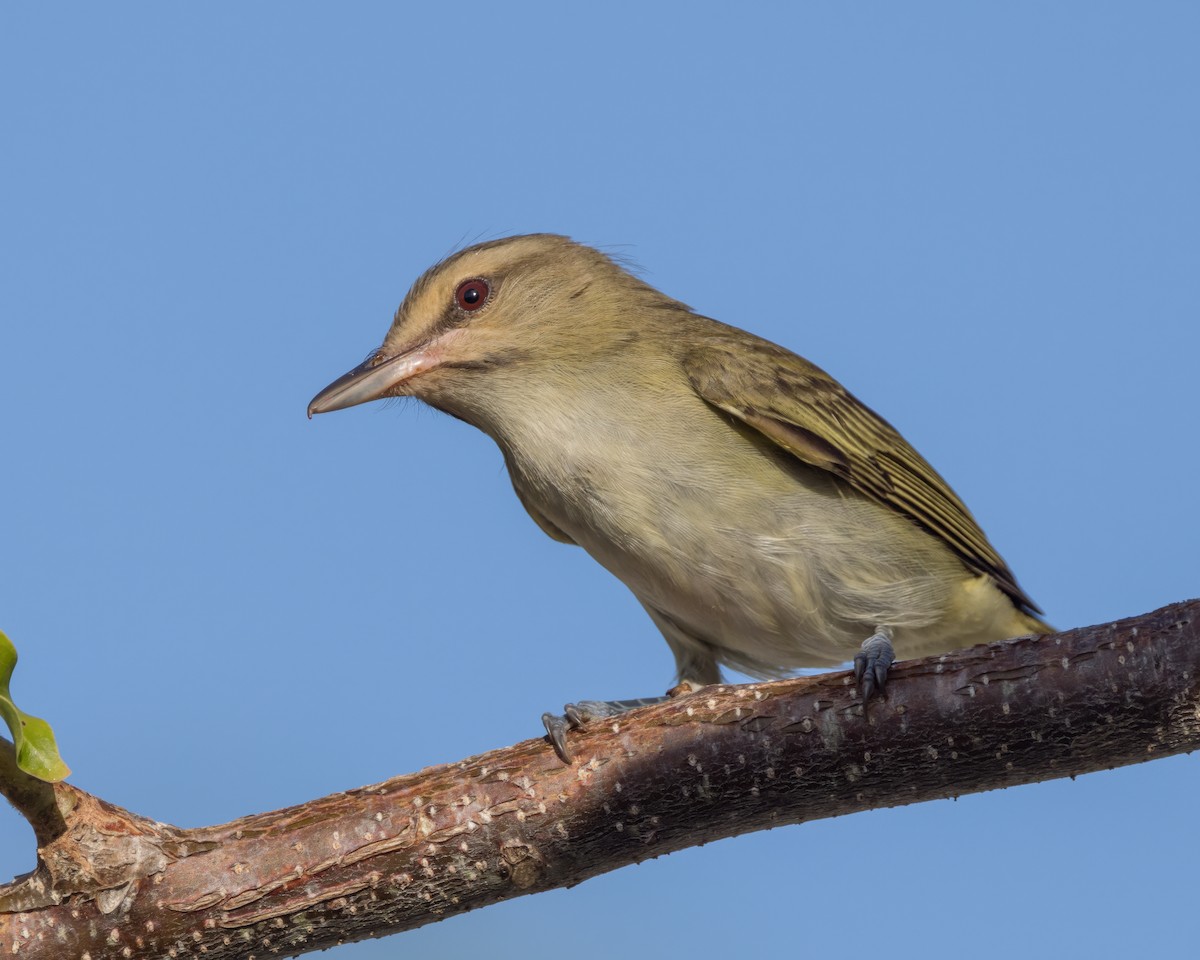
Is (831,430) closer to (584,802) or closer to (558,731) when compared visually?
(558,731)

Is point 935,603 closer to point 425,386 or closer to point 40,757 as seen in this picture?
point 425,386

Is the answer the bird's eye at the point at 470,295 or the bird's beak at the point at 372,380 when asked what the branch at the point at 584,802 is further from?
the bird's eye at the point at 470,295

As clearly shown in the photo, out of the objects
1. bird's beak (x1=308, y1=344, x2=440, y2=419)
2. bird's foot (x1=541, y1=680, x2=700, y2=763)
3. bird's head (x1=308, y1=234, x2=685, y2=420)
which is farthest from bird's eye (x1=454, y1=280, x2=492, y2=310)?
bird's foot (x1=541, y1=680, x2=700, y2=763)

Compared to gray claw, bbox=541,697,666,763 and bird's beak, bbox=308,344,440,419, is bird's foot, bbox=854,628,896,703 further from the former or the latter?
bird's beak, bbox=308,344,440,419

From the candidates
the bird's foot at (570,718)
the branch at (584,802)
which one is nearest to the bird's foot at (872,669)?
the branch at (584,802)

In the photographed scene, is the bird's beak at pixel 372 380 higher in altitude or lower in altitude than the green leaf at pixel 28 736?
higher

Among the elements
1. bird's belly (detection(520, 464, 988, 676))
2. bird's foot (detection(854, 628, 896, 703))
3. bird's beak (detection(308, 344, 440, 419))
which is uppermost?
bird's beak (detection(308, 344, 440, 419))

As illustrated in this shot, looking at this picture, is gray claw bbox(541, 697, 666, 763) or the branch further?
gray claw bbox(541, 697, 666, 763)
